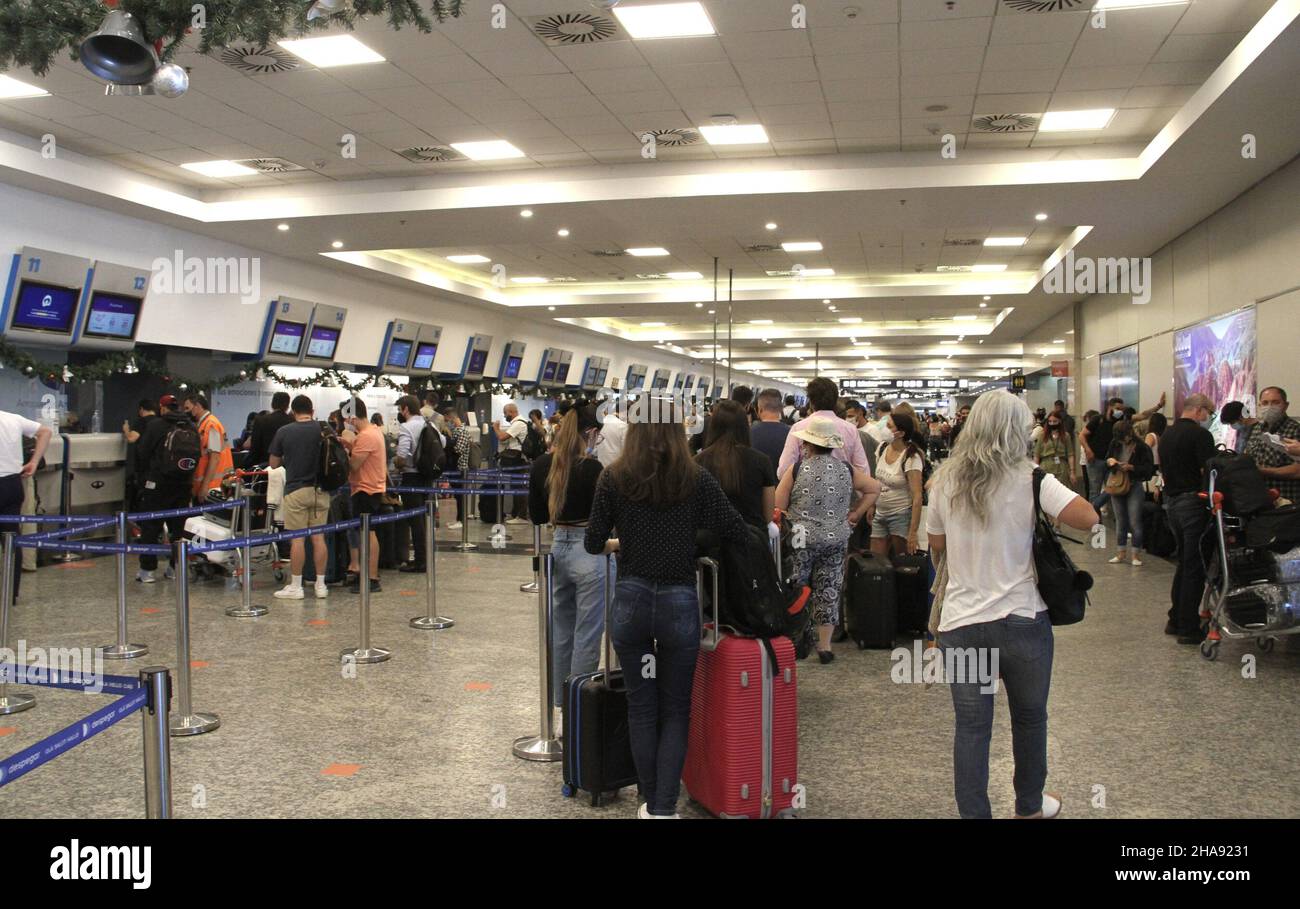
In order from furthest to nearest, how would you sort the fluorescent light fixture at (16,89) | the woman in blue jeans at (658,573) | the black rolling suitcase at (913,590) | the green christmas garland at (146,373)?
the green christmas garland at (146,373)
the fluorescent light fixture at (16,89)
the black rolling suitcase at (913,590)
the woman in blue jeans at (658,573)

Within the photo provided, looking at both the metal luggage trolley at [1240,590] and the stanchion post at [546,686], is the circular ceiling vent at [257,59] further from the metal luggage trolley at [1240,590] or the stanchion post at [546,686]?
the metal luggage trolley at [1240,590]

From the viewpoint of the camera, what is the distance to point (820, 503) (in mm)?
6023

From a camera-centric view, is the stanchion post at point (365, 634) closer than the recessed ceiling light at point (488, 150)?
Yes

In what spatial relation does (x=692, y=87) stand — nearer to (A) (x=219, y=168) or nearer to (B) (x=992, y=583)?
(A) (x=219, y=168)

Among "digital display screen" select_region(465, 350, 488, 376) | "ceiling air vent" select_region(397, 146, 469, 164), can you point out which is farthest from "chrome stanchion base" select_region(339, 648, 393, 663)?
"digital display screen" select_region(465, 350, 488, 376)

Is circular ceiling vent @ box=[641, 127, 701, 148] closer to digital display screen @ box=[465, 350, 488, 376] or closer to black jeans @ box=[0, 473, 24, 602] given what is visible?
black jeans @ box=[0, 473, 24, 602]

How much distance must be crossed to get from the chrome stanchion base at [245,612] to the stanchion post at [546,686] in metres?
4.01

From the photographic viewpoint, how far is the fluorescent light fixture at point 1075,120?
9281 mm

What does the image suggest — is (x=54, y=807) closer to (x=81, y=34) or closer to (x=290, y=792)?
(x=290, y=792)

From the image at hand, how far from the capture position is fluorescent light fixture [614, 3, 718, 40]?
7.04 m

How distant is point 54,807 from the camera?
397cm

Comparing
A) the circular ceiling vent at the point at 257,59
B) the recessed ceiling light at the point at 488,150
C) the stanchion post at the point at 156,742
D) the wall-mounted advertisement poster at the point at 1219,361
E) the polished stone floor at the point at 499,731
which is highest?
the recessed ceiling light at the point at 488,150

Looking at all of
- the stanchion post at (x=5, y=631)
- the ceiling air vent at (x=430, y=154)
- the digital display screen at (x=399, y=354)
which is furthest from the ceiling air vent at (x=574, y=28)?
the digital display screen at (x=399, y=354)
